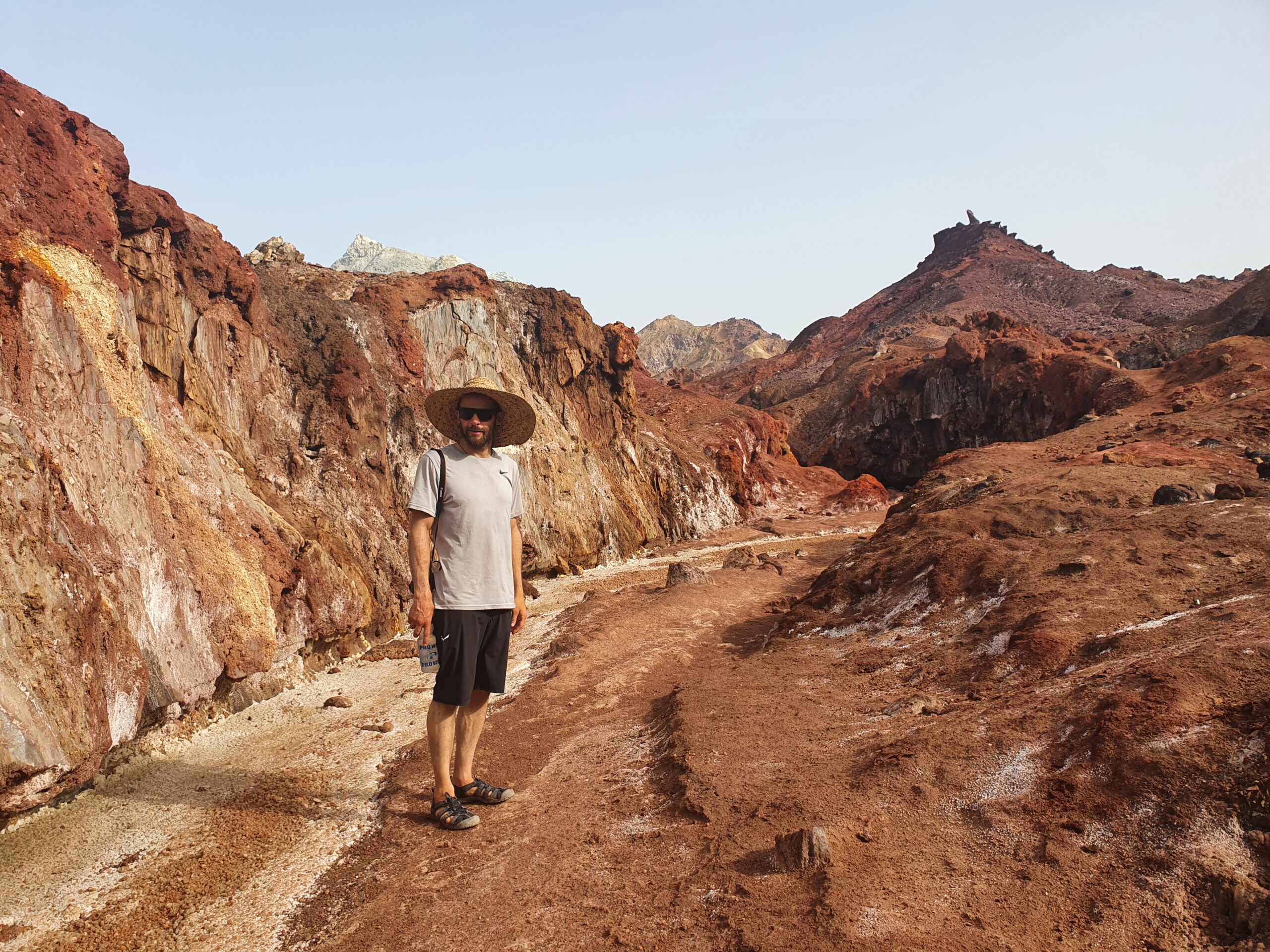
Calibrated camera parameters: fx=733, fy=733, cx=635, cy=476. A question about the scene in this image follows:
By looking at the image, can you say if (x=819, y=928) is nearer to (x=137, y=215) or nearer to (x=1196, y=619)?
(x=1196, y=619)

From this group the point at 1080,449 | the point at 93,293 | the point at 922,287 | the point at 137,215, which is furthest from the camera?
the point at 922,287

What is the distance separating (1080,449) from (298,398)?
20.0 metres

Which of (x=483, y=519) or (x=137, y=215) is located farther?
(x=137, y=215)

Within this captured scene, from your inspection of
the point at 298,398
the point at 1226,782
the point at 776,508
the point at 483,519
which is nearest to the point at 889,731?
the point at 1226,782

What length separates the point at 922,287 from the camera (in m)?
98.4

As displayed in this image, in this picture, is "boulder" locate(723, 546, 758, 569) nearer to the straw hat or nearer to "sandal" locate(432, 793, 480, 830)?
the straw hat

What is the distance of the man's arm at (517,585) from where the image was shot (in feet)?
17.1

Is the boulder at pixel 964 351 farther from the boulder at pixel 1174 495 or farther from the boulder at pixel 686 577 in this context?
the boulder at pixel 1174 495

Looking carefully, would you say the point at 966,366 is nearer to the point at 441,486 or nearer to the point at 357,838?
the point at 441,486

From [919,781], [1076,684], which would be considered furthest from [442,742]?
[1076,684]

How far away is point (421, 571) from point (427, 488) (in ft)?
1.79

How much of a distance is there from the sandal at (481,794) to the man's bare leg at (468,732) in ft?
0.13

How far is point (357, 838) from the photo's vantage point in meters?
4.95

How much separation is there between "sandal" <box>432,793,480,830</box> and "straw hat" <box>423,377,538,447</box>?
244 centimetres
